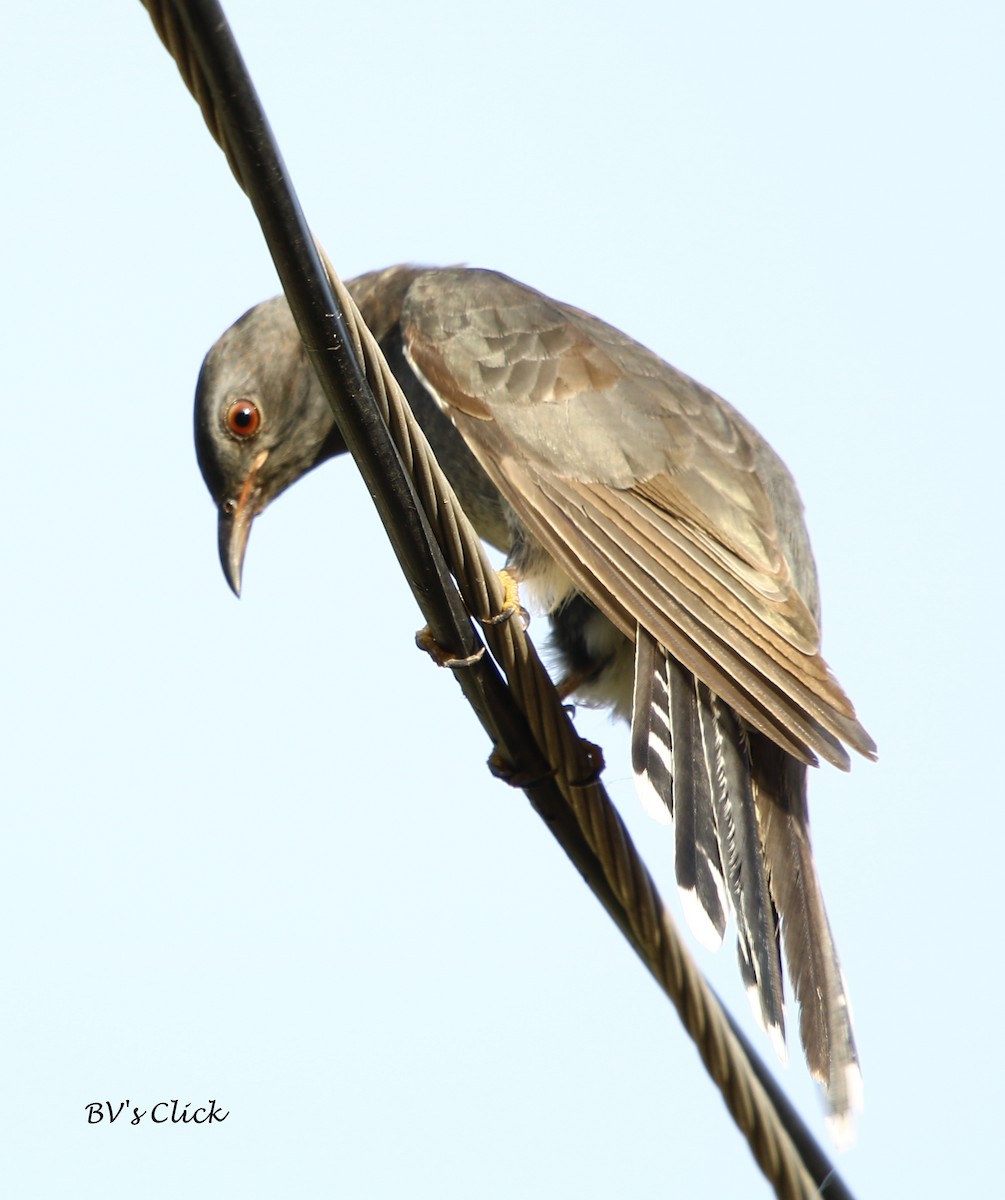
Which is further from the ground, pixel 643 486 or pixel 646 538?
pixel 643 486

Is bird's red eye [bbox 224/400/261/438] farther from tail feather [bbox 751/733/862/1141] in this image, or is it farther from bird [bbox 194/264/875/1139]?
tail feather [bbox 751/733/862/1141]

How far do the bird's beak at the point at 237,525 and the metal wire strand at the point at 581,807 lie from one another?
6.97 ft

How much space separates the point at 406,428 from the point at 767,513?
225 centimetres

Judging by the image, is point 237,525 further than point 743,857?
Yes

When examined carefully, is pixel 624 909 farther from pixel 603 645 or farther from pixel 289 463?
pixel 289 463

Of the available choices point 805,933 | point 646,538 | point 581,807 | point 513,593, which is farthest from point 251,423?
point 805,933

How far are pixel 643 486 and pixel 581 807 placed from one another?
1.70 meters

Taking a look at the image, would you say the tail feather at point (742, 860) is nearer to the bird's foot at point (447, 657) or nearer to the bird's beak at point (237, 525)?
the bird's foot at point (447, 657)

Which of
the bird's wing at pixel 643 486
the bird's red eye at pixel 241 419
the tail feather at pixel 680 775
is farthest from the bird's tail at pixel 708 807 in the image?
the bird's red eye at pixel 241 419

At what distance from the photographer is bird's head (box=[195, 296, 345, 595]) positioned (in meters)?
5.44

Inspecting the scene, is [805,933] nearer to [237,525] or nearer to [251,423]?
[237,525]

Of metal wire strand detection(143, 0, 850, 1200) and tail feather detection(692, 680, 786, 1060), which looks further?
tail feather detection(692, 680, 786, 1060)

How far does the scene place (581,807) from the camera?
3322mm

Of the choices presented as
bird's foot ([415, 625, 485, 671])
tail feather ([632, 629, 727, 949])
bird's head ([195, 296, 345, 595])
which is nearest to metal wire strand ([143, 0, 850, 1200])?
bird's foot ([415, 625, 485, 671])
